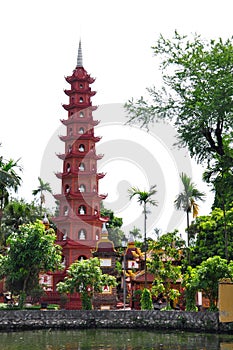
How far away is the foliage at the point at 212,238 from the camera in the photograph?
3184 centimetres

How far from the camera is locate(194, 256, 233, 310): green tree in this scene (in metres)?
24.7

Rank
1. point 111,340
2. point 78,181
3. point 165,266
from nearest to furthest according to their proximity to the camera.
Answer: point 111,340
point 165,266
point 78,181

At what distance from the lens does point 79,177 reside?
4169 centimetres

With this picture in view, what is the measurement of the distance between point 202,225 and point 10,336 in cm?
1646

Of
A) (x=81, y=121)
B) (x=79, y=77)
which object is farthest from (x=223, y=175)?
(x=79, y=77)

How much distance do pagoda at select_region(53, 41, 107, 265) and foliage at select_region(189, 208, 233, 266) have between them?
9917 millimetres

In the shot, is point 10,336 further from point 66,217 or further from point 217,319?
point 66,217

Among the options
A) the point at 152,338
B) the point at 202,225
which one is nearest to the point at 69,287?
the point at 152,338

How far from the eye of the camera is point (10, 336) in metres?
23.0

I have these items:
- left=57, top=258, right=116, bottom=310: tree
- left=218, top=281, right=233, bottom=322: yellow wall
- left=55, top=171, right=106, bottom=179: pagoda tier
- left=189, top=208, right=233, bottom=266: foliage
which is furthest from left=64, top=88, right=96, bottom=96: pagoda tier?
left=218, top=281, right=233, bottom=322: yellow wall

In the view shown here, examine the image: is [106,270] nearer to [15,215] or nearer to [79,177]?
[79,177]

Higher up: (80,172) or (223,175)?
(80,172)

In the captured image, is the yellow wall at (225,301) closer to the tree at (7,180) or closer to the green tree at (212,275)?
the green tree at (212,275)

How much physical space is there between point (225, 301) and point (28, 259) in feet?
43.2
